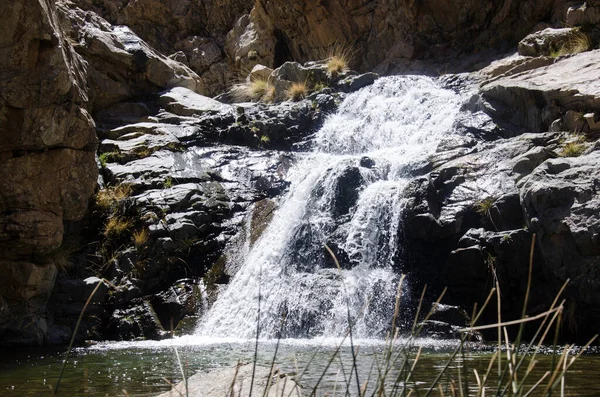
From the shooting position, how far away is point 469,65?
18.3 meters

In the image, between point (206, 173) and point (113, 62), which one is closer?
point (206, 173)

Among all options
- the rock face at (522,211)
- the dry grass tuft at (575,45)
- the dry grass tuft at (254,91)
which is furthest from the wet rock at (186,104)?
the dry grass tuft at (575,45)

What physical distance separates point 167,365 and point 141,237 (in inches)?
190

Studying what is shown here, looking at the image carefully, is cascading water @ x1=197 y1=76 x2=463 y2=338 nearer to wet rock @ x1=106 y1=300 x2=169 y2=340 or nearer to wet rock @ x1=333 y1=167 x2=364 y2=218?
wet rock @ x1=333 y1=167 x2=364 y2=218

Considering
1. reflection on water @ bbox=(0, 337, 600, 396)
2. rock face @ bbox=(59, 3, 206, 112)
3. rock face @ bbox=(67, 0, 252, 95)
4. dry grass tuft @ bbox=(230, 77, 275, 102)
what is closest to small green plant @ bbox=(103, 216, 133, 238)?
reflection on water @ bbox=(0, 337, 600, 396)

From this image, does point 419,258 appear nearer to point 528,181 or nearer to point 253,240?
point 528,181

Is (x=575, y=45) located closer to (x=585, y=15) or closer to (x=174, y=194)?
(x=585, y=15)

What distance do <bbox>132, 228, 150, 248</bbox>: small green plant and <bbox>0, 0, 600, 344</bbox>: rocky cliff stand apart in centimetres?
4

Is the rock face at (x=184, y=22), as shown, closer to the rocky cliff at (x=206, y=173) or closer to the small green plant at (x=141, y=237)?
the rocky cliff at (x=206, y=173)

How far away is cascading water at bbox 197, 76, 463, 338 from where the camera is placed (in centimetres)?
984

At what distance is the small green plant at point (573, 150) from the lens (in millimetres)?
9898

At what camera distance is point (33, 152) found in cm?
959

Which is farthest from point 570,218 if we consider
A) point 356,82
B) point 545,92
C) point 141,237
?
point 356,82

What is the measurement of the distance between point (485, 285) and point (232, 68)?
1762 centimetres
